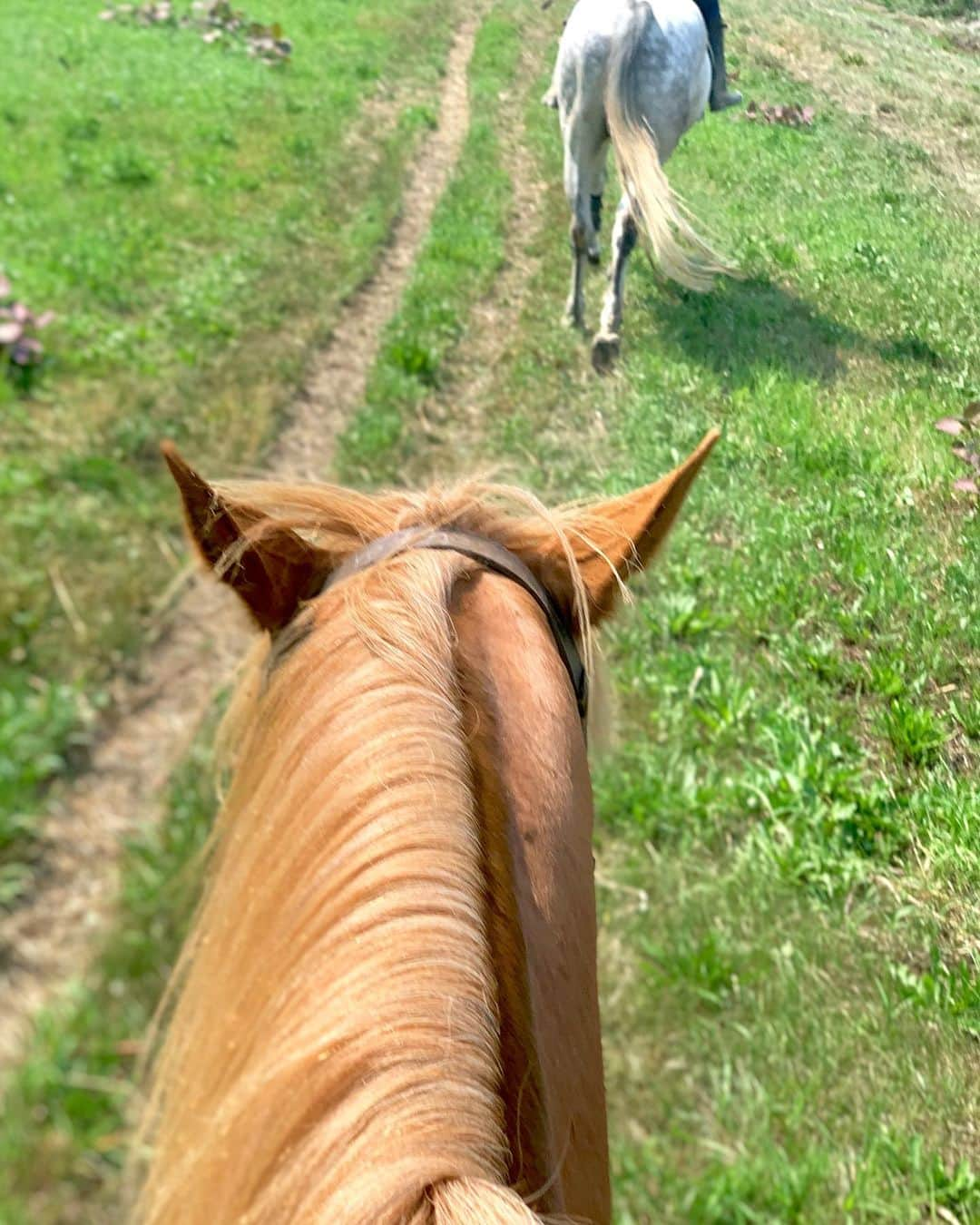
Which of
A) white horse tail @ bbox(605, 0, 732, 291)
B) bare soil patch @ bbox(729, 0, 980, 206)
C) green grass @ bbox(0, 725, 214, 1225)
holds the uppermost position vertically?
bare soil patch @ bbox(729, 0, 980, 206)

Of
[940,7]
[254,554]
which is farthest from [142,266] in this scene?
[254,554]

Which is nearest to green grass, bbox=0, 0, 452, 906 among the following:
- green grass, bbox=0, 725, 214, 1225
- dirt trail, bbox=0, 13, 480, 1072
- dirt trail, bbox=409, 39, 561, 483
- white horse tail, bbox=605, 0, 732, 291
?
dirt trail, bbox=0, 13, 480, 1072

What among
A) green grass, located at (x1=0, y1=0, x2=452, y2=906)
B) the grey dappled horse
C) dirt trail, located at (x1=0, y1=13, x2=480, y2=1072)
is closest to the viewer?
dirt trail, located at (x1=0, y1=13, x2=480, y2=1072)

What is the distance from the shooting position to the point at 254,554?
1.06m

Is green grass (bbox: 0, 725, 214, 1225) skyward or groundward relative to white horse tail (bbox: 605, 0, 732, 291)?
groundward

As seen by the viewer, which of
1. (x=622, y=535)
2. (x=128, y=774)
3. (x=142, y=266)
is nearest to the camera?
(x=622, y=535)

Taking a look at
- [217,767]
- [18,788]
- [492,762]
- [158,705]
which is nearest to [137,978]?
[18,788]

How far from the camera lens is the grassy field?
77.1 inches

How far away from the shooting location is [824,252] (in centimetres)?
282

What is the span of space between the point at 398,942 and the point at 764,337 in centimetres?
311

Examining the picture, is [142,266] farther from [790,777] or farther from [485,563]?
[485,563]

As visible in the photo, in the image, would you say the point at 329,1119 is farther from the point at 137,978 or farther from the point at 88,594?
the point at 88,594

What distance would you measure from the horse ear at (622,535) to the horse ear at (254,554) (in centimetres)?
36

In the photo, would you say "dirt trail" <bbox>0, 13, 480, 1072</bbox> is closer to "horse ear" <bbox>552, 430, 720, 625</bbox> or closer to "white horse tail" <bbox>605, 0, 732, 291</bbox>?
"horse ear" <bbox>552, 430, 720, 625</bbox>
